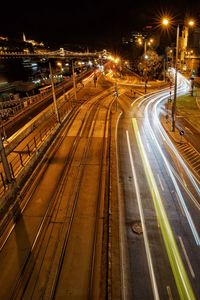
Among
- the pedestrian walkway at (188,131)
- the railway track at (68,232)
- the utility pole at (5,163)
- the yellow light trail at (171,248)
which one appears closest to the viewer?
the railway track at (68,232)

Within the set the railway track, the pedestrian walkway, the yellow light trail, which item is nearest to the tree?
the pedestrian walkway

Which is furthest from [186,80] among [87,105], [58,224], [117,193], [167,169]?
[58,224]

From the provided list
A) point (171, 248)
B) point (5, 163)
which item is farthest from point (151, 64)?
point (171, 248)

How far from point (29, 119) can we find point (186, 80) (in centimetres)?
5413

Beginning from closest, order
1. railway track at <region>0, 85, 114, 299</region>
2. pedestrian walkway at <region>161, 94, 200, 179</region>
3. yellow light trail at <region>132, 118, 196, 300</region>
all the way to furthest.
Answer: railway track at <region>0, 85, 114, 299</region>, yellow light trail at <region>132, 118, 196, 300</region>, pedestrian walkway at <region>161, 94, 200, 179</region>

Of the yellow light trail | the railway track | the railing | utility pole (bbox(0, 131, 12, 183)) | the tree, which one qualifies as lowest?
the yellow light trail

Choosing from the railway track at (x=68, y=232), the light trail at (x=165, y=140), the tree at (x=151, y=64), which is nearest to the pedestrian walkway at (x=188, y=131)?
the light trail at (x=165, y=140)

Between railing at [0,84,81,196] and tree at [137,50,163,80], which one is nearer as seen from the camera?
railing at [0,84,81,196]

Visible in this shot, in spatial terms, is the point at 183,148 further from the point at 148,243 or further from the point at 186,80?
the point at 186,80

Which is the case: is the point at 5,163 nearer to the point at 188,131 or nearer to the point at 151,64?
the point at 188,131

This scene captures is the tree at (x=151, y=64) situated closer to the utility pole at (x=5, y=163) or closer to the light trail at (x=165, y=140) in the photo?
the light trail at (x=165, y=140)

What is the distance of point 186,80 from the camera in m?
73.8

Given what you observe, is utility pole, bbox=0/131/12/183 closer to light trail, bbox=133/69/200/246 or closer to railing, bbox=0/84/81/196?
railing, bbox=0/84/81/196

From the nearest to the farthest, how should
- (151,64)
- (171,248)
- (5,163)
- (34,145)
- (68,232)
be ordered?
(171,248) → (68,232) → (5,163) → (34,145) → (151,64)
